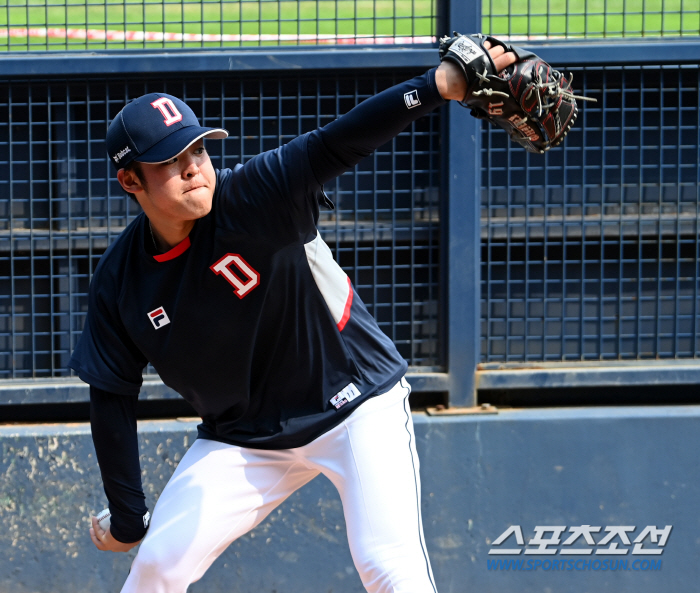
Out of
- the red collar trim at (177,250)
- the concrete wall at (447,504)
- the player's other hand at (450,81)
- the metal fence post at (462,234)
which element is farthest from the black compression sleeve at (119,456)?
the metal fence post at (462,234)

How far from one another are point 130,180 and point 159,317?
0.43m

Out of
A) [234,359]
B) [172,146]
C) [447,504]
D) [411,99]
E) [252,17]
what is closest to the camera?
[411,99]

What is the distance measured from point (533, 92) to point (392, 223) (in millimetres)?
1905

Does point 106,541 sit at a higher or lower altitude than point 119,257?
lower

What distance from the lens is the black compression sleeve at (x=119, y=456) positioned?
8.43ft

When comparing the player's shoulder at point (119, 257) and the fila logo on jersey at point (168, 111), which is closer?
the fila logo on jersey at point (168, 111)

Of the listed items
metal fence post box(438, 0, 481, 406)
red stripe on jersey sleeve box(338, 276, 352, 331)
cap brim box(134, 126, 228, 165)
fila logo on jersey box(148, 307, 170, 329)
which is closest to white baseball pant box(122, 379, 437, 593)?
red stripe on jersey sleeve box(338, 276, 352, 331)

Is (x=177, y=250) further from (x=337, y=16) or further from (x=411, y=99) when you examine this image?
(x=337, y=16)

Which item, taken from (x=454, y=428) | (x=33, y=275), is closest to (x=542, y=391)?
Answer: (x=454, y=428)

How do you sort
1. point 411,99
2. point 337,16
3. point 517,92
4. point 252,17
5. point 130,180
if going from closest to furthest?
point 411,99 < point 517,92 < point 130,180 < point 337,16 < point 252,17

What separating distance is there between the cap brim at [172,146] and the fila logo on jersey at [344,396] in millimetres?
939

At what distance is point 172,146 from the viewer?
232 cm

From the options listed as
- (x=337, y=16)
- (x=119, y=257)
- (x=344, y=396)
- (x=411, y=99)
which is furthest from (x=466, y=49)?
(x=337, y=16)

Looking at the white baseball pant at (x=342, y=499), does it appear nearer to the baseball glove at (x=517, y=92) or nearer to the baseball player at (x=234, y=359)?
the baseball player at (x=234, y=359)
